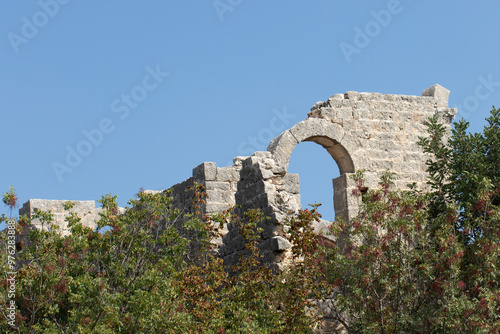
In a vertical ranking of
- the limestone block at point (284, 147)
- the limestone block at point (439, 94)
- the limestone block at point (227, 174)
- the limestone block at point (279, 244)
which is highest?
the limestone block at point (439, 94)

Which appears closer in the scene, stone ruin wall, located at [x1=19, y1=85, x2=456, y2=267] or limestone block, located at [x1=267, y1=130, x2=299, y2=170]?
stone ruin wall, located at [x1=19, y1=85, x2=456, y2=267]

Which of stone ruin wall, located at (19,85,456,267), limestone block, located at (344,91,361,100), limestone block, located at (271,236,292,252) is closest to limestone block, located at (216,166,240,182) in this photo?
stone ruin wall, located at (19,85,456,267)

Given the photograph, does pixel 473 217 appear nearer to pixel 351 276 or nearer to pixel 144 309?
pixel 351 276

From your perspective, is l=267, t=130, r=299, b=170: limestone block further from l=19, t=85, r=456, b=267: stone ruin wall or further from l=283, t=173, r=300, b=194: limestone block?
l=283, t=173, r=300, b=194: limestone block

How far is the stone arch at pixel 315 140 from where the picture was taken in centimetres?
1268

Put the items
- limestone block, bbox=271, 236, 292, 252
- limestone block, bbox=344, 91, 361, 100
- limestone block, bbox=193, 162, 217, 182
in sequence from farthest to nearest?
limestone block, bbox=344, 91, 361, 100
limestone block, bbox=193, 162, 217, 182
limestone block, bbox=271, 236, 292, 252

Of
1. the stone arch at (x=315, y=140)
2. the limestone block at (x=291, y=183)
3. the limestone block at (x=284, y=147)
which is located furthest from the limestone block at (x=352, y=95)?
the limestone block at (x=291, y=183)

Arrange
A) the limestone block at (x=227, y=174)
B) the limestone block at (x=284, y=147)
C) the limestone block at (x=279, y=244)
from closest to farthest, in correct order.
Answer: the limestone block at (x=279, y=244) → the limestone block at (x=227, y=174) → the limestone block at (x=284, y=147)

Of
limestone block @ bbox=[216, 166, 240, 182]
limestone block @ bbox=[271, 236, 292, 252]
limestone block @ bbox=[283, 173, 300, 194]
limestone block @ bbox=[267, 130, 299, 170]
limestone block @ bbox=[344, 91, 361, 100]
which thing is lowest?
limestone block @ bbox=[271, 236, 292, 252]

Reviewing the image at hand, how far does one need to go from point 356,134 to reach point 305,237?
17.9 feet

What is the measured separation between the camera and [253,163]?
952cm

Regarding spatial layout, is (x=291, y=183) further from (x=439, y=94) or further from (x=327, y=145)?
(x=439, y=94)

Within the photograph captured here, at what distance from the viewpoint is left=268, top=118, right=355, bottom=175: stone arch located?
499 inches

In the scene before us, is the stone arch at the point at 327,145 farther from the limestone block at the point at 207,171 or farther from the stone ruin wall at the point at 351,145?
the limestone block at the point at 207,171
